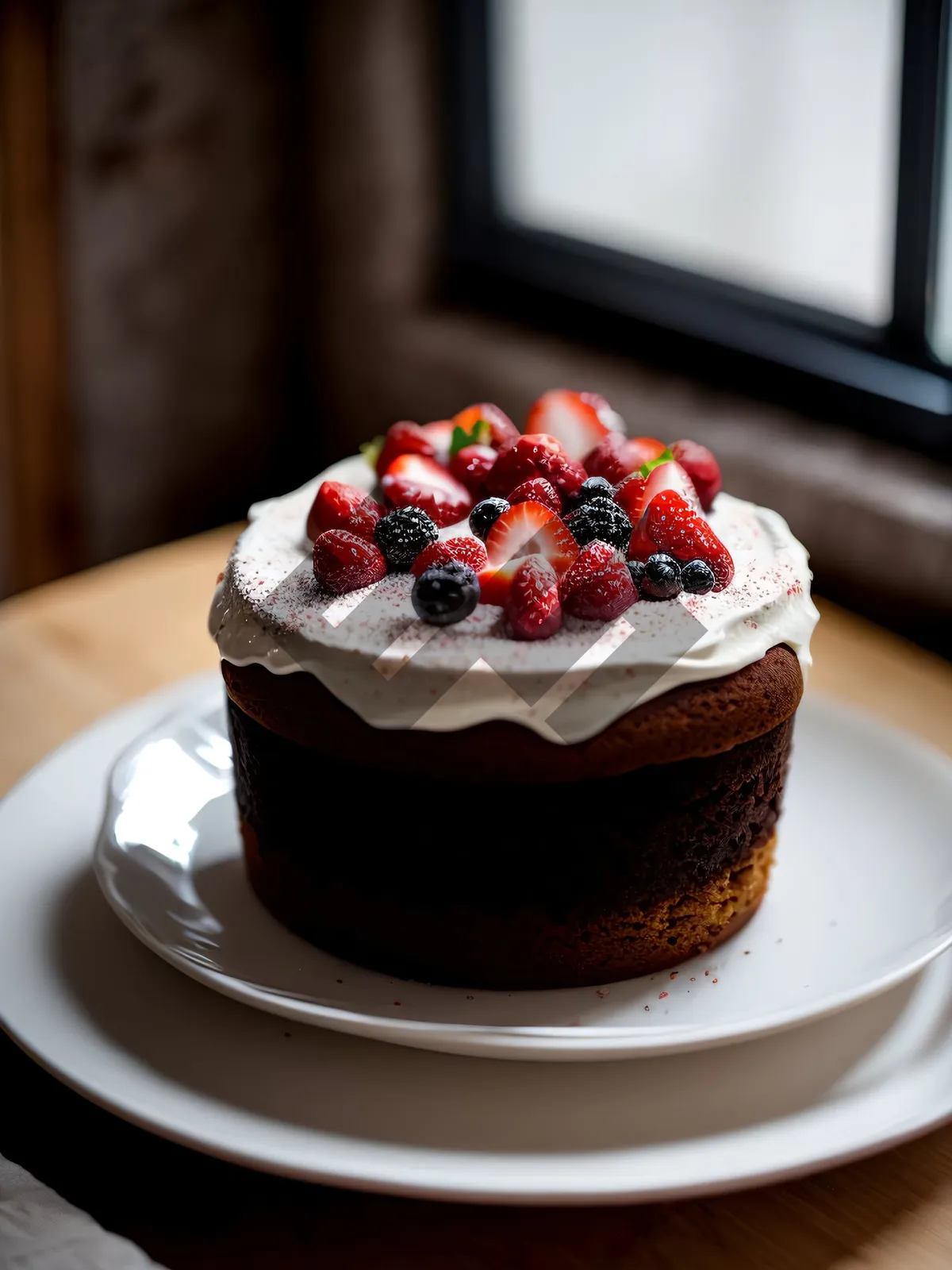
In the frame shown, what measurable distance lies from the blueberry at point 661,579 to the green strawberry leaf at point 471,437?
43 cm

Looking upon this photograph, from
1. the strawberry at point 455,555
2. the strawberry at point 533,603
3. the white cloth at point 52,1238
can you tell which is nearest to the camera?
the white cloth at point 52,1238

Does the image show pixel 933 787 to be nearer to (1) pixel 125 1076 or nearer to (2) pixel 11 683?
(1) pixel 125 1076

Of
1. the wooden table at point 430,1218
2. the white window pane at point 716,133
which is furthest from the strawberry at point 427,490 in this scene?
the white window pane at point 716,133

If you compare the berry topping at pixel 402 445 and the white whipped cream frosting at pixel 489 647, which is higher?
the berry topping at pixel 402 445

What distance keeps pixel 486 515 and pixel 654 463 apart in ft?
0.91

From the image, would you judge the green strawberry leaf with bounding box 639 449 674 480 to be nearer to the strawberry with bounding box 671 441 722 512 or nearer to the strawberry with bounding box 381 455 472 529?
the strawberry with bounding box 671 441 722 512

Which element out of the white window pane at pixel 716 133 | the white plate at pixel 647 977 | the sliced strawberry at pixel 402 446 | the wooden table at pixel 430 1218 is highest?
the white window pane at pixel 716 133

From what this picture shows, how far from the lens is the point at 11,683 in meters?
2.21

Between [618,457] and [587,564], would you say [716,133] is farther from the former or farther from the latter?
[587,564]

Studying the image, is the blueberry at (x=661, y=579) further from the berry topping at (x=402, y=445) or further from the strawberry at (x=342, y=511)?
the berry topping at (x=402, y=445)

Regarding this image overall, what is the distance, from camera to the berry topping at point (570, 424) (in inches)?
72.4

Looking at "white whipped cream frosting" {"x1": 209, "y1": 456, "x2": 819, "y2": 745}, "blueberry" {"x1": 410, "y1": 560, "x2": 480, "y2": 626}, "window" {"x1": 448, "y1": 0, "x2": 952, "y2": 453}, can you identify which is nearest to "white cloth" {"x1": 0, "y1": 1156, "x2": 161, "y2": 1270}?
"white whipped cream frosting" {"x1": 209, "y1": 456, "x2": 819, "y2": 745}

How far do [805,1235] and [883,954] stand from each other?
35 centimetres

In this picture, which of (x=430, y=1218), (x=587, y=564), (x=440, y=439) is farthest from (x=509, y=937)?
(x=440, y=439)
